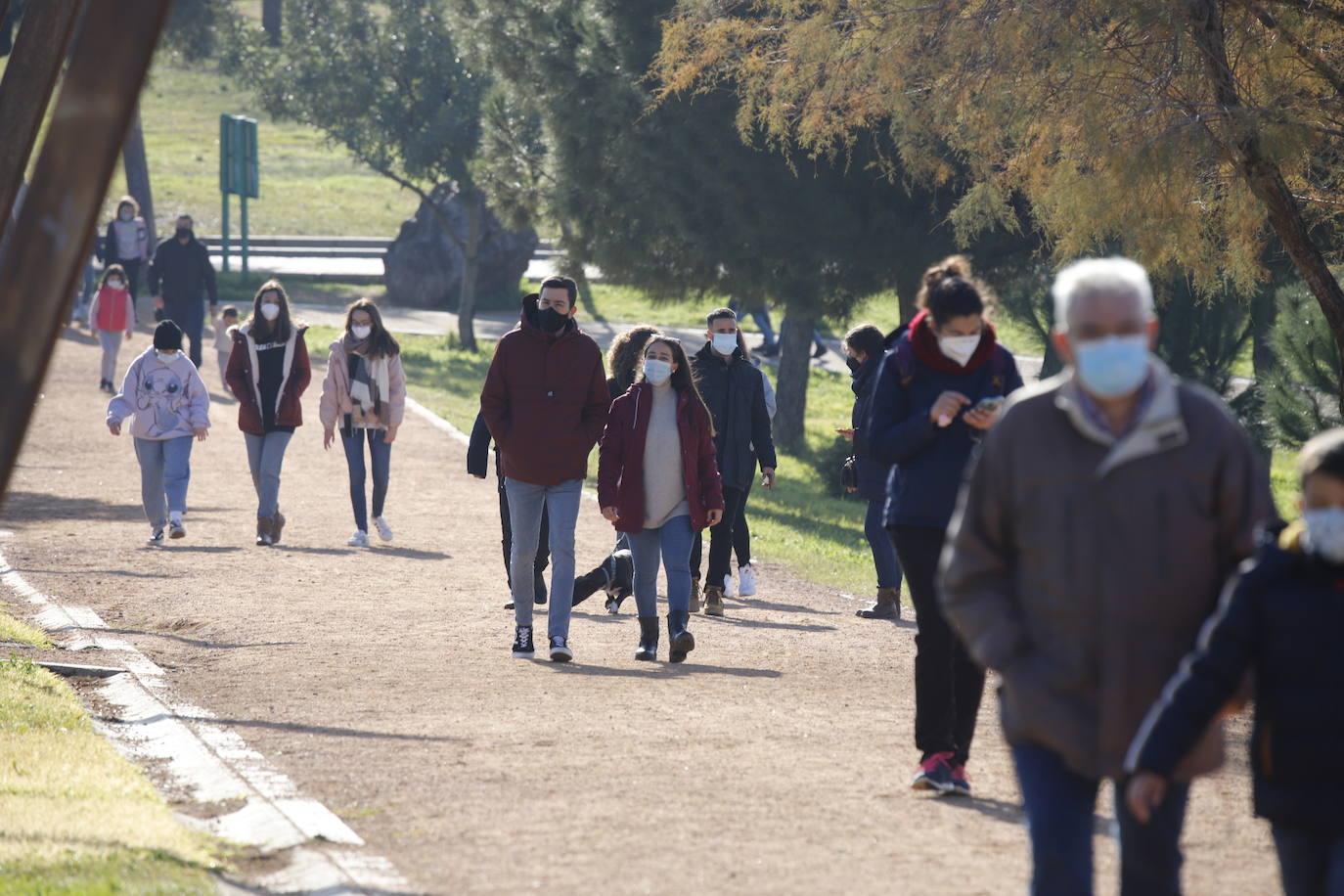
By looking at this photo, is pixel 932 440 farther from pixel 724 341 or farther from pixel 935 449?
pixel 724 341

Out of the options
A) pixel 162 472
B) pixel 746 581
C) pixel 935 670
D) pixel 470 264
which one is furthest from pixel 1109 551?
pixel 470 264

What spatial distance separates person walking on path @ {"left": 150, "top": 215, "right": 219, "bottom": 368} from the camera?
23.2 metres

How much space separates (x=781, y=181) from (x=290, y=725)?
13146 mm

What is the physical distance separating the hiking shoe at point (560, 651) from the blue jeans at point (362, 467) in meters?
5.19

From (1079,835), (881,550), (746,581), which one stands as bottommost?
(746,581)

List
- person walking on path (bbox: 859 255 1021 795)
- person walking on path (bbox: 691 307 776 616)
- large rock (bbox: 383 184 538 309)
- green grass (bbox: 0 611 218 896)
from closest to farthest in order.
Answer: green grass (bbox: 0 611 218 896)
person walking on path (bbox: 859 255 1021 795)
person walking on path (bbox: 691 307 776 616)
large rock (bbox: 383 184 538 309)

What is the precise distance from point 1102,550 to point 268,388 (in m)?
11.2

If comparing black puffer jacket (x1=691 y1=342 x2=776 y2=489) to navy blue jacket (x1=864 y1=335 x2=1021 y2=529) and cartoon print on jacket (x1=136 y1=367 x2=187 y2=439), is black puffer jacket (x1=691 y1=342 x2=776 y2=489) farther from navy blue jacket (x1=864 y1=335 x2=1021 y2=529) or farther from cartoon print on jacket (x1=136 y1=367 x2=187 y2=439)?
navy blue jacket (x1=864 y1=335 x2=1021 y2=529)

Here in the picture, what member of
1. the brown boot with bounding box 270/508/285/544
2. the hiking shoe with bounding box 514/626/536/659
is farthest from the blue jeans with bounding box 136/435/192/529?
the hiking shoe with bounding box 514/626/536/659

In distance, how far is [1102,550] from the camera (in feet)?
12.8

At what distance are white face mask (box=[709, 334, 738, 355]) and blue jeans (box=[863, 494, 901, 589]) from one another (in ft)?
4.44

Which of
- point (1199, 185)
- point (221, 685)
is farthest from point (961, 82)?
point (221, 685)

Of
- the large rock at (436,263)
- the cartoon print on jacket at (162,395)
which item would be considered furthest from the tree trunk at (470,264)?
the cartoon print on jacket at (162,395)

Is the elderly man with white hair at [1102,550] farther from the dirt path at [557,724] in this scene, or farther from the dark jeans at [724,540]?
the dark jeans at [724,540]
